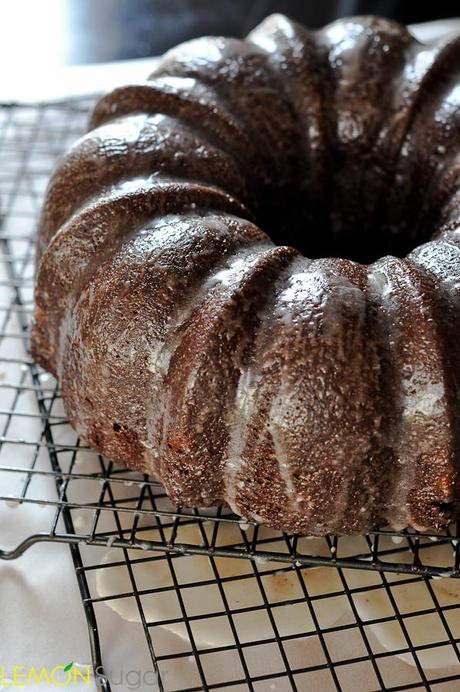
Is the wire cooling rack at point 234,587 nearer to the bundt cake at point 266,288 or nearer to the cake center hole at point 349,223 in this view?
the bundt cake at point 266,288

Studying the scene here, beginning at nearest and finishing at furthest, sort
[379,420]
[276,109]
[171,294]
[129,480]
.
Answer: [379,420], [171,294], [129,480], [276,109]

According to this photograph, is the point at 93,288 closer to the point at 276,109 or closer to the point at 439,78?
the point at 276,109

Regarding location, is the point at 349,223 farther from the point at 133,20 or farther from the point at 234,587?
the point at 133,20

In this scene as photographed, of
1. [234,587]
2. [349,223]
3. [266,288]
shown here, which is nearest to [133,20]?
[349,223]

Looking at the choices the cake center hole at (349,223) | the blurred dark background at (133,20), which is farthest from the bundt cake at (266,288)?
the blurred dark background at (133,20)

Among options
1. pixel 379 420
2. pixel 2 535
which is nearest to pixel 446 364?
pixel 379 420

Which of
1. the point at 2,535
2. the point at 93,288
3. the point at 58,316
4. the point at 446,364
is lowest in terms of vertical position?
the point at 2,535

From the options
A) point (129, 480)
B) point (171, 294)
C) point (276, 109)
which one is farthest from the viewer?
point (276, 109)
